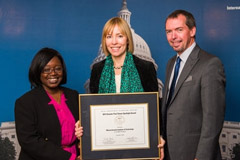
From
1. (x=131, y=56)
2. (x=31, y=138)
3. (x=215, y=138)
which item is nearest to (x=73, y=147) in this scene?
(x=31, y=138)

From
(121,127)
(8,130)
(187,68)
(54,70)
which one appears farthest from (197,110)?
(8,130)

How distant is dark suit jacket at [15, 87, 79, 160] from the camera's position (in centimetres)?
286

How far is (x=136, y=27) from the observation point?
551cm

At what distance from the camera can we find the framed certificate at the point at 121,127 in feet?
9.20

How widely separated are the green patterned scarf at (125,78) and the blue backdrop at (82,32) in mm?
2179

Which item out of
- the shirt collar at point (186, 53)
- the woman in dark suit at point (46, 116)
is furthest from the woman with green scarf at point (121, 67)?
the woman in dark suit at point (46, 116)

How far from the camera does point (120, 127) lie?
282 centimetres

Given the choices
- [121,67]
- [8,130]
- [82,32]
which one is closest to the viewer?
[121,67]

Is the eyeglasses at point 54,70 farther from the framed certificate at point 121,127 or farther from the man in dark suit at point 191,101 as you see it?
the man in dark suit at point 191,101

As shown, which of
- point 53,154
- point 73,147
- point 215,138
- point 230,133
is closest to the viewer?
point 215,138

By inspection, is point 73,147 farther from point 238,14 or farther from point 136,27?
point 238,14

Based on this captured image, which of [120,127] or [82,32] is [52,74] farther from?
[82,32]

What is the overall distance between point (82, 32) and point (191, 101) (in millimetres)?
3166

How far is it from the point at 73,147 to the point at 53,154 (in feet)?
0.87
